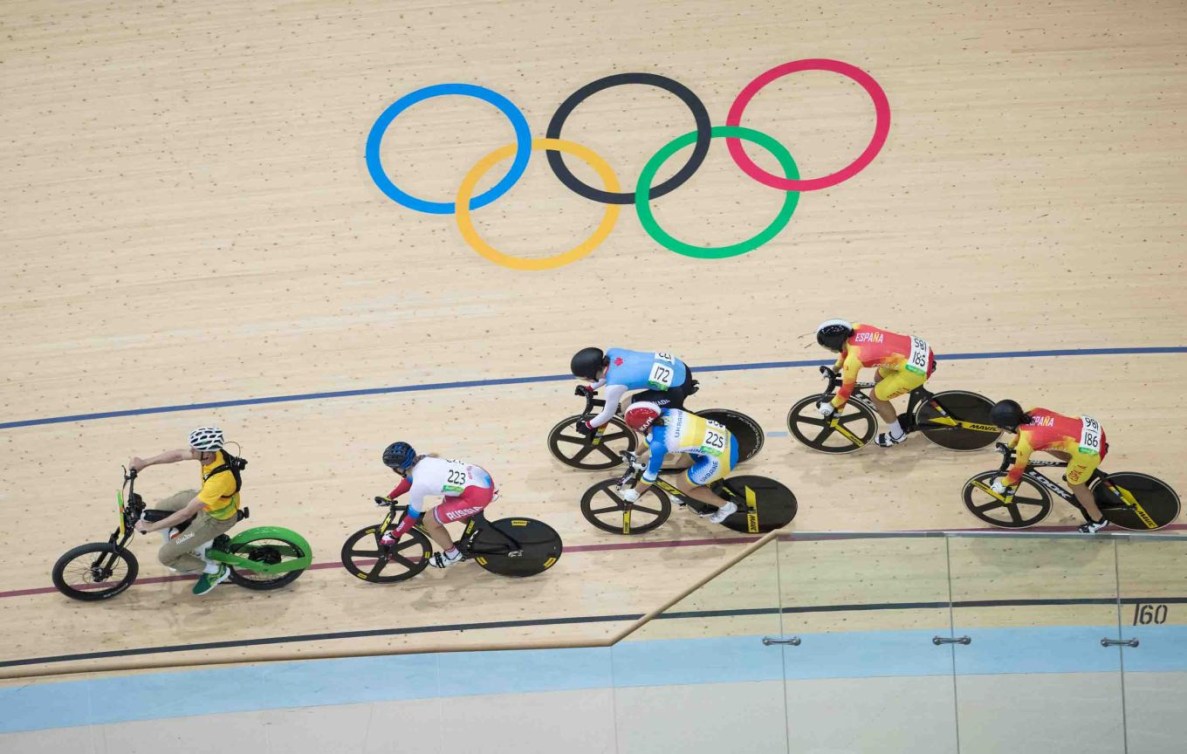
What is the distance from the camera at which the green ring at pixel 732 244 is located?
29.4 feet

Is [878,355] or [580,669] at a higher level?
[878,355]

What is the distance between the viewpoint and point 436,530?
7.08m

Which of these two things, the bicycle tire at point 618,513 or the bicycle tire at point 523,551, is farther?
the bicycle tire at point 618,513

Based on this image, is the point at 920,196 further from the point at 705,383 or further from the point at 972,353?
the point at 705,383

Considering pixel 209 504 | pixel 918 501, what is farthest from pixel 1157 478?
pixel 209 504

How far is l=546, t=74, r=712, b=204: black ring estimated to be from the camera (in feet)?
30.2

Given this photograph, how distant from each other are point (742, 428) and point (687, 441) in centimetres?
95

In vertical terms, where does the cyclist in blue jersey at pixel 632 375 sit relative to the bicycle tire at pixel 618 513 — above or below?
above

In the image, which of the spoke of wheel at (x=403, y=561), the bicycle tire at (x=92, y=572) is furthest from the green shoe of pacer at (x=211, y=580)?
the spoke of wheel at (x=403, y=561)

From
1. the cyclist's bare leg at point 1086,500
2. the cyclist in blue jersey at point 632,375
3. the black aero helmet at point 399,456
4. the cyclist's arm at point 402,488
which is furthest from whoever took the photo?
the cyclist in blue jersey at point 632,375

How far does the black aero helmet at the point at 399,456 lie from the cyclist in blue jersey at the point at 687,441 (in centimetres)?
129

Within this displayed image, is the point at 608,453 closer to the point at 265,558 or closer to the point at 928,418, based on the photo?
the point at 928,418

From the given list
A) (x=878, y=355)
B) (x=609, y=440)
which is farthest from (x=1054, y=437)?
(x=609, y=440)

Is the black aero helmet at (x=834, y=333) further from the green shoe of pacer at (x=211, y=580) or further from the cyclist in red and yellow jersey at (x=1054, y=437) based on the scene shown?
the green shoe of pacer at (x=211, y=580)
